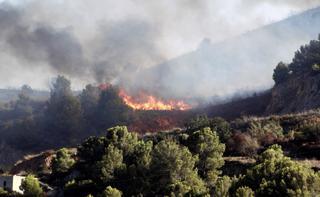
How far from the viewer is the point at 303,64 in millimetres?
69250

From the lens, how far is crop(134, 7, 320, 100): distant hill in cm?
10675

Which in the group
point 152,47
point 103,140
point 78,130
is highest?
point 152,47

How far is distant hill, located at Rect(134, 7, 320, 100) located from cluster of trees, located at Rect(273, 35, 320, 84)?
2479 cm

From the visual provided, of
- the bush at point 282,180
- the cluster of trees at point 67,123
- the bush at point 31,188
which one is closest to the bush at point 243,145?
the bush at point 282,180

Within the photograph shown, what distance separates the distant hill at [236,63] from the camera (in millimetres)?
106750

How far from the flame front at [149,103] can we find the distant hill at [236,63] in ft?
18.8

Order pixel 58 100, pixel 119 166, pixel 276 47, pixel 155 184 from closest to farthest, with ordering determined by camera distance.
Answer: pixel 155 184 < pixel 119 166 < pixel 58 100 < pixel 276 47

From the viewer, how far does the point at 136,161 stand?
37.5m

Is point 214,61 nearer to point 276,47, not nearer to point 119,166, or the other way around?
point 276,47

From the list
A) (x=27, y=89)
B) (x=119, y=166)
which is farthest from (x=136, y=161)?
(x=27, y=89)

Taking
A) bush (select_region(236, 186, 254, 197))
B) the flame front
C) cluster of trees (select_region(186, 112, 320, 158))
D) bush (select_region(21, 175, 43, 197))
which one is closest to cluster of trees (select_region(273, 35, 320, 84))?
cluster of trees (select_region(186, 112, 320, 158))

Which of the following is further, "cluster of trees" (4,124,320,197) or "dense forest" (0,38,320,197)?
"dense forest" (0,38,320,197)

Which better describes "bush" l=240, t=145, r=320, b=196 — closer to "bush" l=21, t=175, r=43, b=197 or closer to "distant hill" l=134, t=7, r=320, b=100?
"bush" l=21, t=175, r=43, b=197

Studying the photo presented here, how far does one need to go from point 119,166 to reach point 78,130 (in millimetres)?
46691
